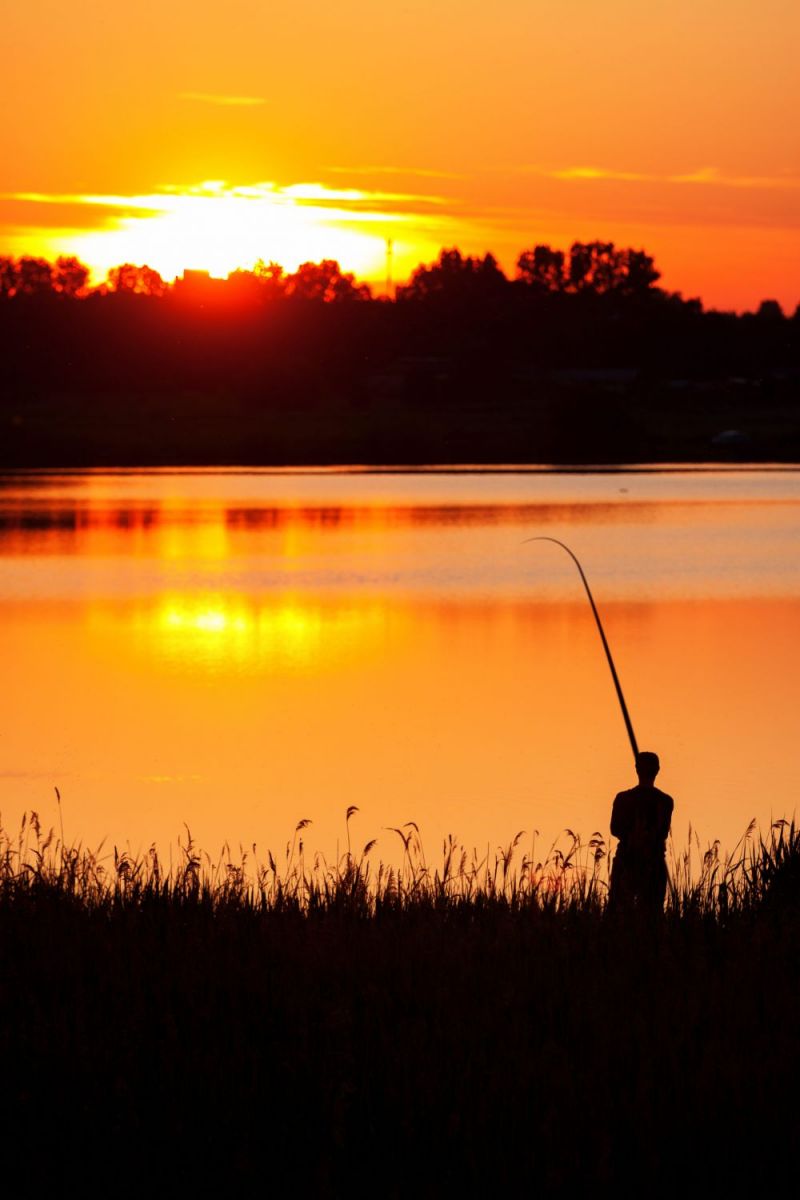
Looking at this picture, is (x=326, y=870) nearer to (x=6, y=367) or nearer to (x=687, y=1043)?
(x=687, y=1043)

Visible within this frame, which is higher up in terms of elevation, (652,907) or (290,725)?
(652,907)

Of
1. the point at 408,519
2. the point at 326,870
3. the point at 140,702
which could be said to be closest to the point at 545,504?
the point at 408,519

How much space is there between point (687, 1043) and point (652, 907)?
5.40 feet

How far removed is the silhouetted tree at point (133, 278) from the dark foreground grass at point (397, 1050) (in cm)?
13090

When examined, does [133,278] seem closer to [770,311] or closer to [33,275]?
[33,275]

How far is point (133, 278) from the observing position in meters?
140

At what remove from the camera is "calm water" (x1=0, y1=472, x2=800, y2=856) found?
47.4ft

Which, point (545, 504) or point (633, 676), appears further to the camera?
point (545, 504)

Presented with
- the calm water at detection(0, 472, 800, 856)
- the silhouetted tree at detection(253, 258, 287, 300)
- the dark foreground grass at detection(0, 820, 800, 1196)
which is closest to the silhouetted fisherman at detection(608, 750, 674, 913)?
the dark foreground grass at detection(0, 820, 800, 1196)

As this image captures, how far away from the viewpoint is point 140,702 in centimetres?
2069

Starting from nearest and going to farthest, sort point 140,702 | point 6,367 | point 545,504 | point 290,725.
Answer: point 290,725
point 140,702
point 545,504
point 6,367

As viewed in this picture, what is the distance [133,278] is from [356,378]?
1366 inches

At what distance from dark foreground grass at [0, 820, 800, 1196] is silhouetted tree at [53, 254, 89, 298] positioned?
5276 inches

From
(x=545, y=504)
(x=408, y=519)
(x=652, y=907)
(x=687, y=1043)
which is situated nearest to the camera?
(x=687, y=1043)
